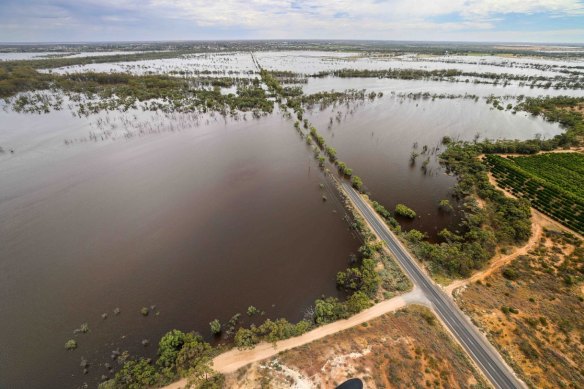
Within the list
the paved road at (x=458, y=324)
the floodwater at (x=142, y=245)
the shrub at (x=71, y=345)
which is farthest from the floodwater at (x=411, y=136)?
the shrub at (x=71, y=345)

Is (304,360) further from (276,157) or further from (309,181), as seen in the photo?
(276,157)

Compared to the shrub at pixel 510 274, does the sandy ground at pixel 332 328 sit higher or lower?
lower

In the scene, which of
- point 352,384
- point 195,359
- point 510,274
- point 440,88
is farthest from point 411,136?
point 195,359

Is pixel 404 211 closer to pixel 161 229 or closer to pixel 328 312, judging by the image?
pixel 328 312

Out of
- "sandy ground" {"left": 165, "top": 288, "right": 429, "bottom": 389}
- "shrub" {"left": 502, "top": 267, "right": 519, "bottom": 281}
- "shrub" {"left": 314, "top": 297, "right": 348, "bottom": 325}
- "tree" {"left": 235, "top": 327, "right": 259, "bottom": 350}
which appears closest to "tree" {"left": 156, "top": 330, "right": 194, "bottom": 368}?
"sandy ground" {"left": 165, "top": 288, "right": 429, "bottom": 389}

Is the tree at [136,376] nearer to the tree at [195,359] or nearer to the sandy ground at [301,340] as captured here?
the sandy ground at [301,340]

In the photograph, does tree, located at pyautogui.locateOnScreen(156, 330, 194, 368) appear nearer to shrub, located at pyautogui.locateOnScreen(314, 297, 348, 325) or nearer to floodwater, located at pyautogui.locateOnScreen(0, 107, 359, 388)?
floodwater, located at pyautogui.locateOnScreen(0, 107, 359, 388)

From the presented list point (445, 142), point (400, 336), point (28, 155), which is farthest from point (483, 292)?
point (28, 155)
